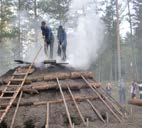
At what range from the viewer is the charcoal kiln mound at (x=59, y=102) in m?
11.9

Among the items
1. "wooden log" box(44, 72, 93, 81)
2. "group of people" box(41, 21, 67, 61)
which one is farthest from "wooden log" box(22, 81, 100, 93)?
"group of people" box(41, 21, 67, 61)

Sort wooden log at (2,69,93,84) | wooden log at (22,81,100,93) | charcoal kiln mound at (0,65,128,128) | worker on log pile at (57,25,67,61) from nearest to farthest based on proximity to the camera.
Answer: charcoal kiln mound at (0,65,128,128) → wooden log at (22,81,100,93) → wooden log at (2,69,93,84) → worker on log pile at (57,25,67,61)

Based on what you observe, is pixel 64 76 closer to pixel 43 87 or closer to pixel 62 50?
pixel 43 87

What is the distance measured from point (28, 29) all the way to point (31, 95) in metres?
28.8

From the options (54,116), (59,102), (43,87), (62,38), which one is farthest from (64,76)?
(62,38)

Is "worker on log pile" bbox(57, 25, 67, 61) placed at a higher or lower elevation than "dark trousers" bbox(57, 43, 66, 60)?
higher

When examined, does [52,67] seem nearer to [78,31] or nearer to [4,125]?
[4,125]

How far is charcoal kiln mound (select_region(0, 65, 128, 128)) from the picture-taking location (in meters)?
11.9

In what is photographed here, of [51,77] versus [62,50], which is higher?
[62,50]

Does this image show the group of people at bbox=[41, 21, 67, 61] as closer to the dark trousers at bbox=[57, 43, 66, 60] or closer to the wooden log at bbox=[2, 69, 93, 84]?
the dark trousers at bbox=[57, 43, 66, 60]

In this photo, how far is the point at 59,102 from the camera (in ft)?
41.3

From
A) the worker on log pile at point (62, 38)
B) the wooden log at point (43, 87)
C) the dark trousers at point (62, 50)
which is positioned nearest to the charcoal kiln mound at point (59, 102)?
the wooden log at point (43, 87)

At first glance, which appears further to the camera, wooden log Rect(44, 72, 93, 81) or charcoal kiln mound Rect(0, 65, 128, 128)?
wooden log Rect(44, 72, 93, 81)

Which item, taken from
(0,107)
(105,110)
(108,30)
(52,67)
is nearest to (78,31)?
(52,67)
